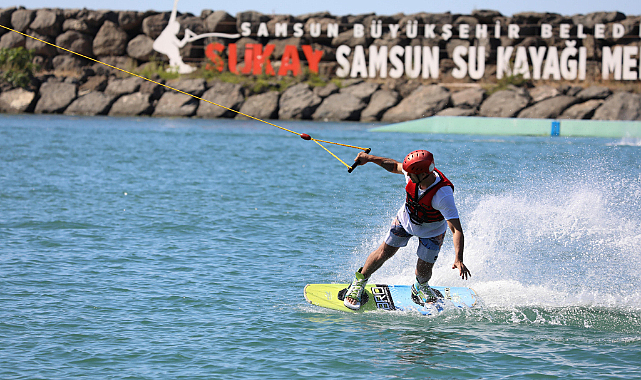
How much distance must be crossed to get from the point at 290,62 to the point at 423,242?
50.7 metres

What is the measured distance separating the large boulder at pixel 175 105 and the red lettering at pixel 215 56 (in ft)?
25.8

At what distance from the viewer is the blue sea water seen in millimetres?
7027

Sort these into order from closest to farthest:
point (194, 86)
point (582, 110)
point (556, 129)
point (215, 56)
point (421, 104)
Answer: point (556, 129)
point (582, 110)
point (421, 104)
point (194, 86)
point (215, 56)

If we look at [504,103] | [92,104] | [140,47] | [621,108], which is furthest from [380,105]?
[140,47]

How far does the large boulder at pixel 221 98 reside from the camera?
49.2m

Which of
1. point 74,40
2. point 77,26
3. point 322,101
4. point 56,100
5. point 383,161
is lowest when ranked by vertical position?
point 383,161

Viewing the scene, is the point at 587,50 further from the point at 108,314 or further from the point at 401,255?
the point at 108,314

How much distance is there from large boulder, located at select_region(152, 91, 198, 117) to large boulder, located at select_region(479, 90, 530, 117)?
768 inches

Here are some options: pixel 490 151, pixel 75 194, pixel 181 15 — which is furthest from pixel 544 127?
pixel 181 15

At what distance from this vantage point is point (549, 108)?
139 ft

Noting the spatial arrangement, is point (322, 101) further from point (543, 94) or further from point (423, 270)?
point (423, 270)

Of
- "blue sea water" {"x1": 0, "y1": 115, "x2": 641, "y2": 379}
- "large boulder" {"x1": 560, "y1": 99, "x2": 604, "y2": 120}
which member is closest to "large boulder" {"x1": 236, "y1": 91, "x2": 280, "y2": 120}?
"large boulder" {"x1": 560, "y1": 99, "x2": 604, "y2": 120}

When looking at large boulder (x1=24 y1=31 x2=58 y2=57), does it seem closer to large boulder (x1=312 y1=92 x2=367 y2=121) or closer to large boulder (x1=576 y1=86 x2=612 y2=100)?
large boulder (x1=312 y1=92 x2=367 y2=121)

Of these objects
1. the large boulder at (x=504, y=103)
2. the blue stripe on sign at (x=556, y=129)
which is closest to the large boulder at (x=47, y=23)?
the large boulder at (x=504, y=103)
